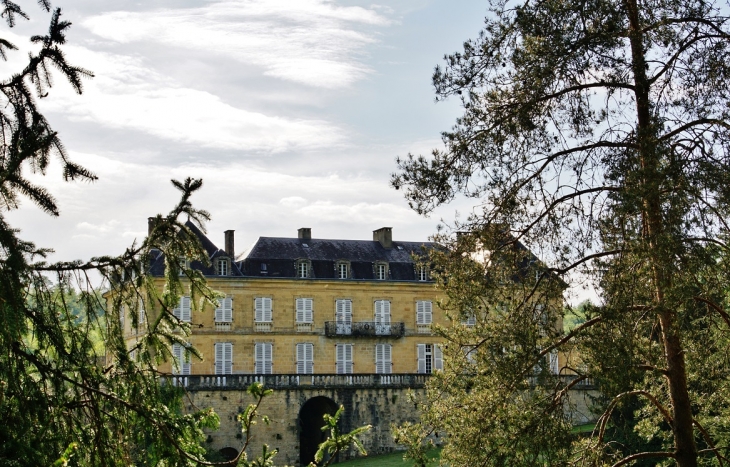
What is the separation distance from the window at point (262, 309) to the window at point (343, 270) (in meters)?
2.98

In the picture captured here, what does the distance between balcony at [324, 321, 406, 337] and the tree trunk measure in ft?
80.9

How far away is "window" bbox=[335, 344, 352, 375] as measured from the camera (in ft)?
115

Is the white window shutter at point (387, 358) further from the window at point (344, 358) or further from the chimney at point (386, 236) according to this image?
the chimney at point (386, 236)

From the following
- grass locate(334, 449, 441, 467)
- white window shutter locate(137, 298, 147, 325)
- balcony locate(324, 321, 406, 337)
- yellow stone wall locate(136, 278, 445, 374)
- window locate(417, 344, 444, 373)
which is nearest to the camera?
white window shutter locate(137, 298, 147, 325)

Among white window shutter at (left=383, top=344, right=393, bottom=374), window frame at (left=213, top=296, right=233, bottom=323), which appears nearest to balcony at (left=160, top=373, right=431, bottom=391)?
window frame at (left=213, top=296, right=233, bottom=323)

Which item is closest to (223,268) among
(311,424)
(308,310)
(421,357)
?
(308,310)

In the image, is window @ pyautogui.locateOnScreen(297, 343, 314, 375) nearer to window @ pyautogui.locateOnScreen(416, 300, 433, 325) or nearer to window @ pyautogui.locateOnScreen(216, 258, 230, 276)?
window @ pyautogui.locateOnScreen(216, 258, 230, 276)

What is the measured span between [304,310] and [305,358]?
182cm

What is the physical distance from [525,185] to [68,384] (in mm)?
6924

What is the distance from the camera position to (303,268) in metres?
35.1

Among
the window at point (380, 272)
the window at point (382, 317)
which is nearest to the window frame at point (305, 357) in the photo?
the window at point (382, 317)

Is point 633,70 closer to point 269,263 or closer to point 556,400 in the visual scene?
point 556,400

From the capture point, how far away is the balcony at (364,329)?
115ft

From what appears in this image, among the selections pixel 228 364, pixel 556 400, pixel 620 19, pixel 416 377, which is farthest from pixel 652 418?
pixel 228 364
